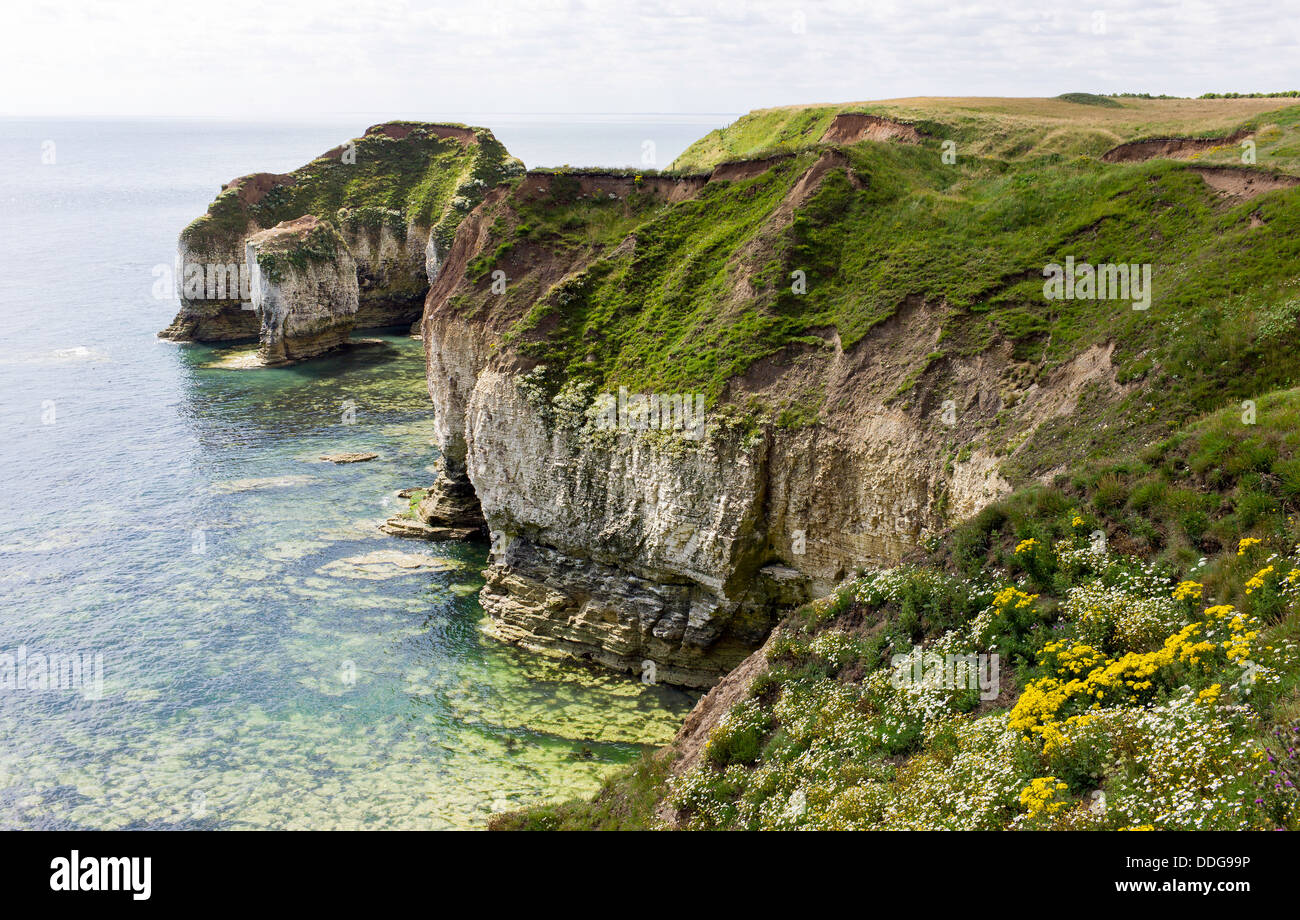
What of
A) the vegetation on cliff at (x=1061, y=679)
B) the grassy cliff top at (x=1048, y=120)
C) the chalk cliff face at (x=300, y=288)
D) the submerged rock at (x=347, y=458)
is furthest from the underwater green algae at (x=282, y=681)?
the chalk cliff face at (x=300, y=288)

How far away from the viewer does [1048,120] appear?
6912cm

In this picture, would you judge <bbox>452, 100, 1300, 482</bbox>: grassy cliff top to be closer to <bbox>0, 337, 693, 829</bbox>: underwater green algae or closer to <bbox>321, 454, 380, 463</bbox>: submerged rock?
<bbox>0, 337, 693, 829</bbox>: underwater green algae

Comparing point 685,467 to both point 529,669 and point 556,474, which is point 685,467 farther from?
point 529,669

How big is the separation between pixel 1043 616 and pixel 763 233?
27199 mm

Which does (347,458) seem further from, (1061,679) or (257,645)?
(1061,679)

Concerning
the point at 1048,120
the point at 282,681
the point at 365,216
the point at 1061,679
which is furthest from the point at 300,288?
the point at 1061,679

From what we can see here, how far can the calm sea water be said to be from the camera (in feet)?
110

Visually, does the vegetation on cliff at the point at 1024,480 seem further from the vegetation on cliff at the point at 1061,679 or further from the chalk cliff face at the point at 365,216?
the chalk cliff face at the point at 365,216

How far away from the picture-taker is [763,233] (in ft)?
146

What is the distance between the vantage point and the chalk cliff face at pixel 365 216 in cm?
10831

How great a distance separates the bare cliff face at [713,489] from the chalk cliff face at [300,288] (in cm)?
5652

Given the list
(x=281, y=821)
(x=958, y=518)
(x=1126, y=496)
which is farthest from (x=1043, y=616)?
(x=281, y=821)

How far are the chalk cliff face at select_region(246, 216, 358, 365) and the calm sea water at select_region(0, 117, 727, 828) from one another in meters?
17.8

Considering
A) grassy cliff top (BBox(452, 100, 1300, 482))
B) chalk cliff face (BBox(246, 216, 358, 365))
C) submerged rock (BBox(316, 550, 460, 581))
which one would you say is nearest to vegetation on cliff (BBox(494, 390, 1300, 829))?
grassy cliff top (BBox(452, 100, 1300, 482))
